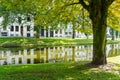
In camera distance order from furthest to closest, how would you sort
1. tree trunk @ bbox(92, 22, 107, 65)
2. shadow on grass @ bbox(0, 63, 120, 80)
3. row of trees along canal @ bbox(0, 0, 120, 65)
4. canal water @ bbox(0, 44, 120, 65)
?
canal water @ bbox(0, 44, 120, 65), tree trunk @ bbox(92, 22, 107, 65), row of trees along canal @ bbox(0, 0, 120, 65), shadow on grass @ bbox(0, 63, 120, 80)

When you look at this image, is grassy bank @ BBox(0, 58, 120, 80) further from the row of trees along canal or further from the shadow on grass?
the row of trees along canal

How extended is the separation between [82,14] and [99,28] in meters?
4.56

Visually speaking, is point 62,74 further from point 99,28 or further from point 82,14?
point 82,14

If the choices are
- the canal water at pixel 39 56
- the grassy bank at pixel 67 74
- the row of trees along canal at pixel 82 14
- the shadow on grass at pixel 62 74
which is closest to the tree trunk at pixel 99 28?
the row of trees along canal at pixel 82 14

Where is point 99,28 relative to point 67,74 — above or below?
above

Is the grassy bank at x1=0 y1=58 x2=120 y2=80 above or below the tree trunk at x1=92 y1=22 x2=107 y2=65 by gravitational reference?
below

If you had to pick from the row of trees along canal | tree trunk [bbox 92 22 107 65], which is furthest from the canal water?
tree trunk [bbox 92 22 107 65]

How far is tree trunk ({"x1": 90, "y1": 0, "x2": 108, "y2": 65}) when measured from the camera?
18.8 m

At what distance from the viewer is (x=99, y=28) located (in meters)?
18.8

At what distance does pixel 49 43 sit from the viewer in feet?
189

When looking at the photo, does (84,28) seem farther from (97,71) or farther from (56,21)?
(97,71)

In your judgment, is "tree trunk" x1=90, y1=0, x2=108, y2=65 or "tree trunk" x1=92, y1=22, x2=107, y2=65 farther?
"tree trunk" x1=92, y1=22, x2=107, y2=65

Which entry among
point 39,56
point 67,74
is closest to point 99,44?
point 67,74

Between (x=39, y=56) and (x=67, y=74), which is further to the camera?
(x=39, y=56)
